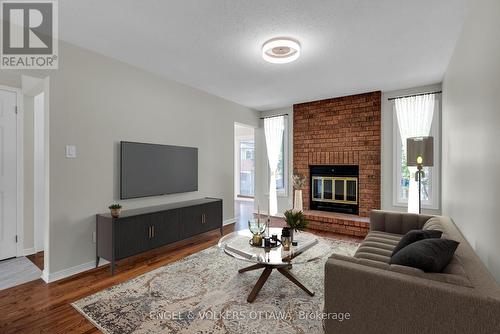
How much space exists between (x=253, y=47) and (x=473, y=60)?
206 cm

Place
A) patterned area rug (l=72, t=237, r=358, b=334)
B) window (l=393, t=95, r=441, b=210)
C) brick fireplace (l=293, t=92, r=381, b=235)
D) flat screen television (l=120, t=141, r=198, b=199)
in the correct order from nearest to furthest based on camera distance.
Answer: patterned area rug (l=72, t=237, r=358, b=334) → flat screen television (l=120, t=141, r=198, b=199) → window (l=393, t=95, r=441, b=210) → brick fireplace (l=293, t=92, r=381, b=235)

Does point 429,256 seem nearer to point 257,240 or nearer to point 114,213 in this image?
point 257,240

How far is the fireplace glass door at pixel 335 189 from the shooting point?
16.4 feet

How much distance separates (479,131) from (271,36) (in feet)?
6.66

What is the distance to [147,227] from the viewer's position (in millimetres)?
3223

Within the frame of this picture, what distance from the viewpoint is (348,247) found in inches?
150

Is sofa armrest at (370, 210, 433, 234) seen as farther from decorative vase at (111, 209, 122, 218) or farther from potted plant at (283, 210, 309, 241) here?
decorative vase at (111, 209, 122, 218)

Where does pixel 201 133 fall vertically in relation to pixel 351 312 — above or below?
above

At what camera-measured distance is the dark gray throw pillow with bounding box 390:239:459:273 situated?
1422 mm

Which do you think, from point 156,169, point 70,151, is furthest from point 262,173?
point 70,151

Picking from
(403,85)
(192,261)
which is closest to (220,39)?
(192,261)

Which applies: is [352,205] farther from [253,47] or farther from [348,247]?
[253,47]

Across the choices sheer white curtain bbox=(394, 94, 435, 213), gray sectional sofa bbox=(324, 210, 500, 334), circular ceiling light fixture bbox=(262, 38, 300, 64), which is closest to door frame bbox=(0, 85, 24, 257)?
circular ceiling light fixture bbox=(262, 38, 300, 64)

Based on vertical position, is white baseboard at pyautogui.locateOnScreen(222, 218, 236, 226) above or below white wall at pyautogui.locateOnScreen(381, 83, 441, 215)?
below
